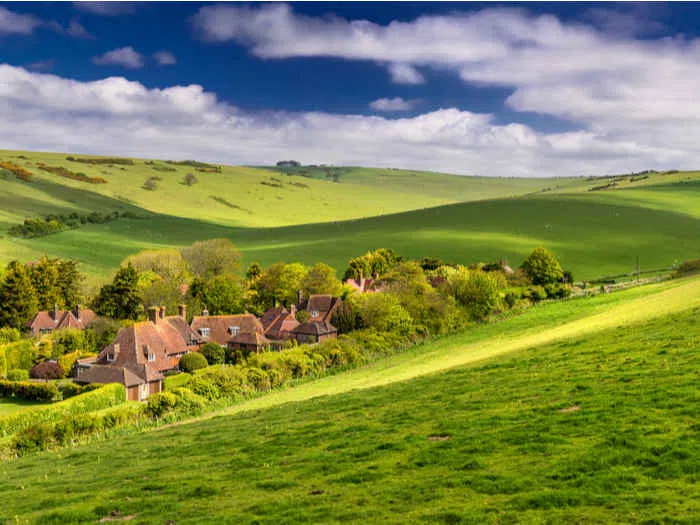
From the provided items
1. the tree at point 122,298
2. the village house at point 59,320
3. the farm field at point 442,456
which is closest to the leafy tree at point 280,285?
the tree at point 122,298

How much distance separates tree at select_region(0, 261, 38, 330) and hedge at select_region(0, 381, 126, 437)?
95.8 ft

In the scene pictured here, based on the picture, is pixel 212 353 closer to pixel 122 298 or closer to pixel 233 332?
pixel 233 332

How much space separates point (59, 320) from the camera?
86.6 meters

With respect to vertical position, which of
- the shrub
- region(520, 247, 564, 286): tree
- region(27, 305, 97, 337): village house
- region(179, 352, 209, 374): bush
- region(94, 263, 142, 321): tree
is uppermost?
region(520, 247, 564, 286): tree

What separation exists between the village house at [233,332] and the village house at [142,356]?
4400mm

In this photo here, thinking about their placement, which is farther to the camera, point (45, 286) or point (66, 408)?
point (45, 286)

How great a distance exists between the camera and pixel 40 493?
20906 millimetres

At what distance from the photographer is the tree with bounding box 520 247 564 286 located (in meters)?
104

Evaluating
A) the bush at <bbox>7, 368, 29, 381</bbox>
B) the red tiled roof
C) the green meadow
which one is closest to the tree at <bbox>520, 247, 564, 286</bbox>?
the green meadow

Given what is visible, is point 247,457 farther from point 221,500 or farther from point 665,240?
point 665,240

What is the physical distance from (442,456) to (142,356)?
5233 cm

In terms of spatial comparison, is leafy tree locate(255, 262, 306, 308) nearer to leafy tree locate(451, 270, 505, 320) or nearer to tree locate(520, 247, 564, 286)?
leafy tree locate(451, 270, 505, 320)

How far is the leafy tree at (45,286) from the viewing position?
3620 inches

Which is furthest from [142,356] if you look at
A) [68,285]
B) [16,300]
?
[68,285]
